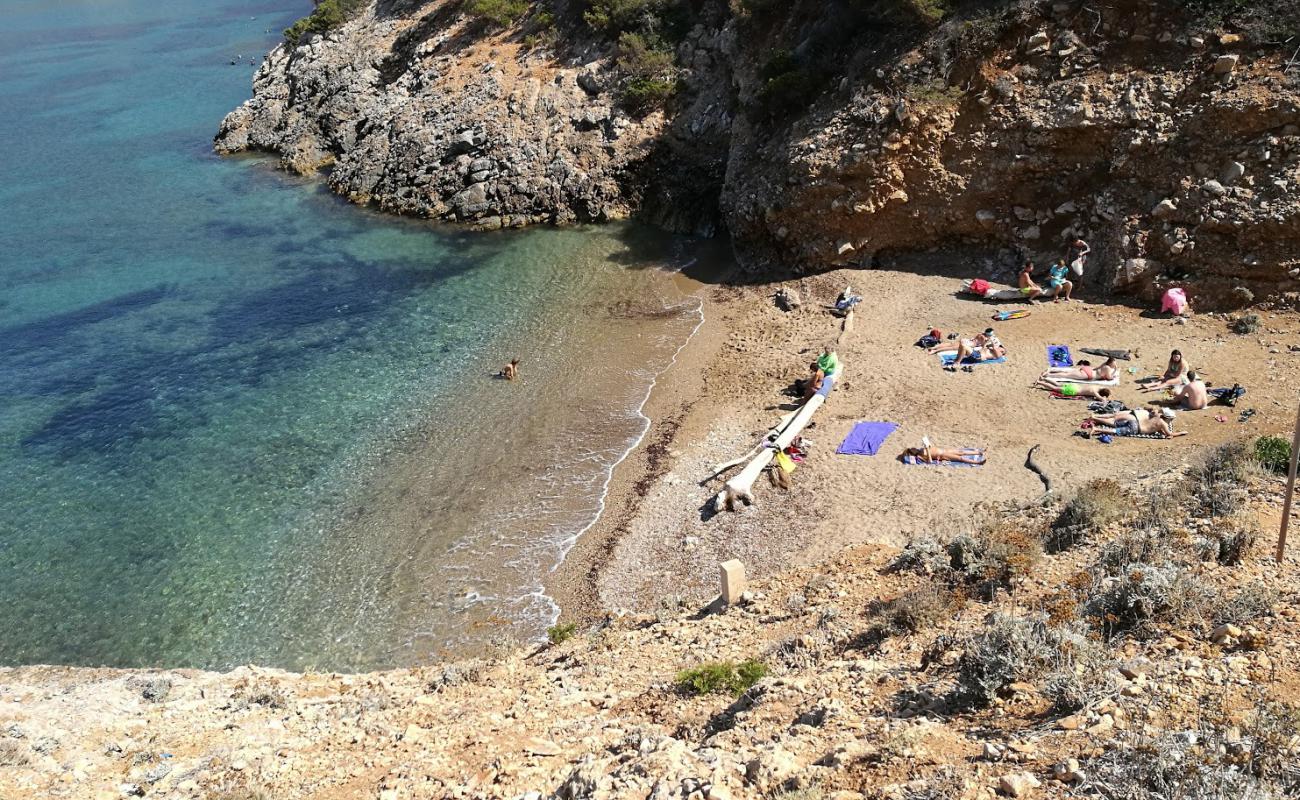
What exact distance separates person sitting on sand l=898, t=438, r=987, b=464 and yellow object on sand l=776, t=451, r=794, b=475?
1998 millimetres

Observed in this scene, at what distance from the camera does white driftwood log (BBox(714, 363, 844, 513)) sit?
16.1 meters

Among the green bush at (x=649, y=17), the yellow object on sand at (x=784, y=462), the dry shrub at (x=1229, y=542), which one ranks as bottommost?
the yellow object on sand at (x=784, y=462)

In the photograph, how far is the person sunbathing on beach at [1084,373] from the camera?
17567mm

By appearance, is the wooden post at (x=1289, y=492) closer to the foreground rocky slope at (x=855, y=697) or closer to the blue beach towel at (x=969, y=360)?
the foreground rocky slope at (x=855, y=697)

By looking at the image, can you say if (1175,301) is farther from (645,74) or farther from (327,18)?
(327,18)

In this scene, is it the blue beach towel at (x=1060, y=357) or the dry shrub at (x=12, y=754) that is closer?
the dry shrub at (x=12, y=754)

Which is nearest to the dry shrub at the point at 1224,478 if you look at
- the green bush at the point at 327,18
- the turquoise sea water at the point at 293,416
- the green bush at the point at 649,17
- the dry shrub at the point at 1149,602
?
the dry shrub at the point at 1149,602

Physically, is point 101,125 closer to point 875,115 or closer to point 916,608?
point 875,115

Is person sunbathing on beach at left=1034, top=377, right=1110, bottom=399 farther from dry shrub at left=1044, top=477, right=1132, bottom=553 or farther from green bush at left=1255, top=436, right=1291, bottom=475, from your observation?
dry shrub at left=1044, top=477, right=1132, bottom=553

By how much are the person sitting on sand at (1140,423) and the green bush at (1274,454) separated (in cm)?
301

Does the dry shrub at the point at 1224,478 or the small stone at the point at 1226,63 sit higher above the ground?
the small stone at the point at 1226,63

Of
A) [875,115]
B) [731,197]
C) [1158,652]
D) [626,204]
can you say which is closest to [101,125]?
[626,204]

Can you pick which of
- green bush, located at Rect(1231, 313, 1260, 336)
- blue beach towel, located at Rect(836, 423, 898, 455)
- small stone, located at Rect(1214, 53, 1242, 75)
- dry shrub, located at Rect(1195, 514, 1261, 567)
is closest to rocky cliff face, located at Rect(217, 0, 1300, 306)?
small stone, located at Rect(1214, 53, 1242, 75)

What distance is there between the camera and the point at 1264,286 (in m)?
18.7
